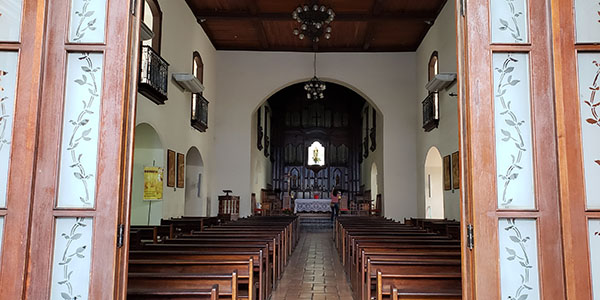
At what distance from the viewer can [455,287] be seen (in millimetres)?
3736

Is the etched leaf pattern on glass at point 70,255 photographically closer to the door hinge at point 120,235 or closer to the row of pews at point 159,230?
the door hinge at point 120,235

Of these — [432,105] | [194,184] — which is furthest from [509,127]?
[194,184]

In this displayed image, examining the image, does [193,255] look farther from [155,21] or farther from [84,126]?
[155,21]

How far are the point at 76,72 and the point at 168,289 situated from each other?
1722mm

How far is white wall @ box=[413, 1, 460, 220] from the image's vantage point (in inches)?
424

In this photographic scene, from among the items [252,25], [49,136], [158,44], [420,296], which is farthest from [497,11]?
[252,25]

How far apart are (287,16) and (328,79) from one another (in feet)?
10.7

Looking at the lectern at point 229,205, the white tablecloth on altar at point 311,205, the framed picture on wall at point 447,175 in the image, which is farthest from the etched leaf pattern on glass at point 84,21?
the white tablecloth on altar at point 311,205

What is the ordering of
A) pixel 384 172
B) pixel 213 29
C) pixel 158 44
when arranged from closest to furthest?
pixel 158 44, pixel 213 29, pixel 384 172

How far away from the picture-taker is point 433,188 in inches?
543

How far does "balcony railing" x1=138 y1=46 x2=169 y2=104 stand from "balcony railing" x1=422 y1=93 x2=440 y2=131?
6.74 meters

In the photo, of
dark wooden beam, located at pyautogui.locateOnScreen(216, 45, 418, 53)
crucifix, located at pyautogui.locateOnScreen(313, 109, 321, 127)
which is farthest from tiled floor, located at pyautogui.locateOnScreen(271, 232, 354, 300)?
crucifix, located at pyautogui.locateOnScreen(313, 109, 321, 127)

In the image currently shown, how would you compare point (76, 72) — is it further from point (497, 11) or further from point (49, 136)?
point (497, 11)

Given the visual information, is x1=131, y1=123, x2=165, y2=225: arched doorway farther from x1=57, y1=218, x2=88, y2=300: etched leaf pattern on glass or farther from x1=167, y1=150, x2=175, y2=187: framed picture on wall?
x1=57, y1=218, x2=88, y2=300: etched leaf pattern on glass
